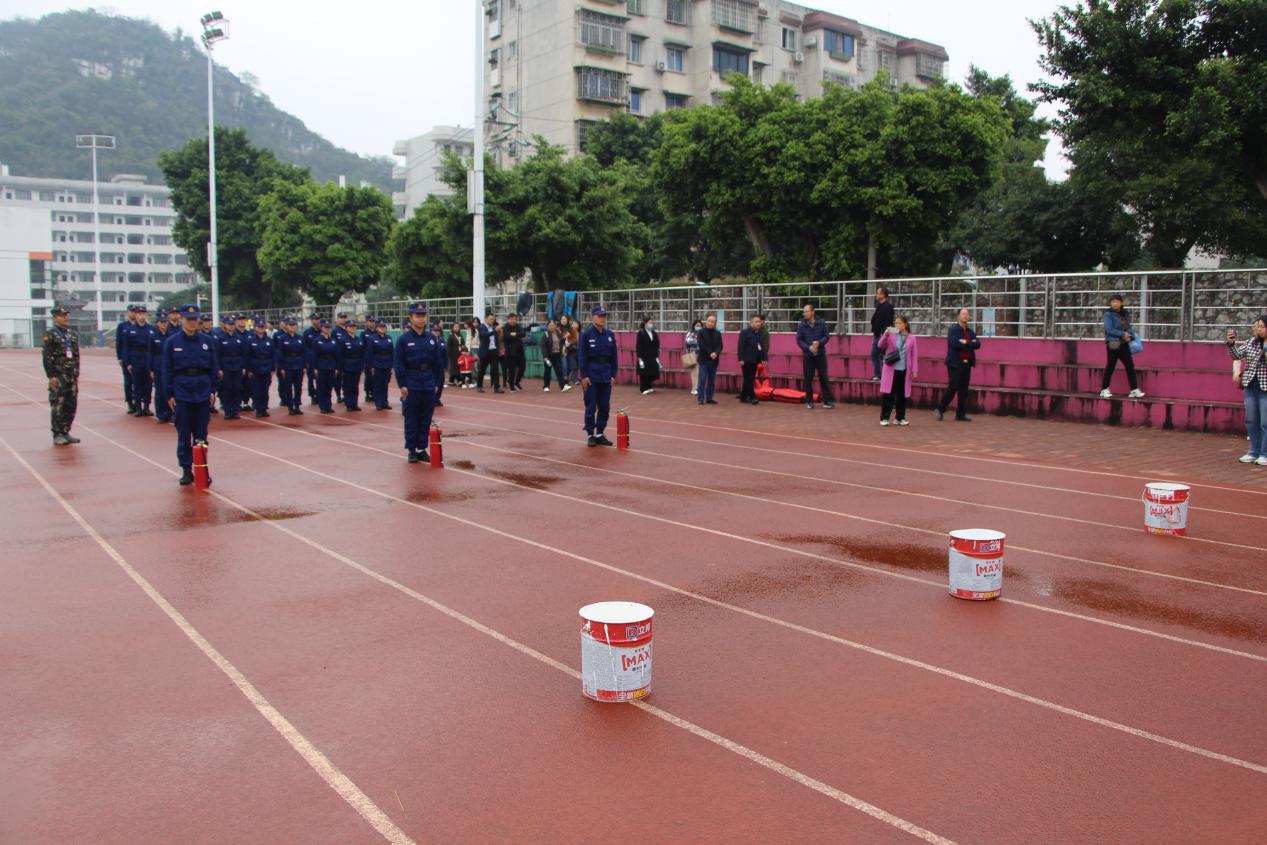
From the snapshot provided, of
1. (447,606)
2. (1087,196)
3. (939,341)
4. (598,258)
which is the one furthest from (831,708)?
(1087,196)

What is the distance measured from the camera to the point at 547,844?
384 cm

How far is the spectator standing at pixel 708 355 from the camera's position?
21562mm

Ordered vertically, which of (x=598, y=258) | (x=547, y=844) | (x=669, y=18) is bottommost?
(x=547, y=844)

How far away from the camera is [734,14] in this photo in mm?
61906

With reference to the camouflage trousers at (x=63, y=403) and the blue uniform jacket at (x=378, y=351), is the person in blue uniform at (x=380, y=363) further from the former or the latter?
the camouflage trousers at (x=63, y=403)

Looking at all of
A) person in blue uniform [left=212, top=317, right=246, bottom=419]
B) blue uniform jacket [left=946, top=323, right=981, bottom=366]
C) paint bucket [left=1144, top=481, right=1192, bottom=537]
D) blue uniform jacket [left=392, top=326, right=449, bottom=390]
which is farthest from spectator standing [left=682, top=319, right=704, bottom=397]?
paint bucket [left=1144, top=481, right=1192, bottom=537]

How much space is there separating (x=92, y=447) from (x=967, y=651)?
14.0 meters

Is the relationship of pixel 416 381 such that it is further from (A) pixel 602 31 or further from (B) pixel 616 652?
(A) pixel 602 31

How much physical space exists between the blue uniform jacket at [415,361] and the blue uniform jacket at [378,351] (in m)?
7.65

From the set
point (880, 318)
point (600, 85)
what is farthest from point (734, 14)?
point (880, 318)

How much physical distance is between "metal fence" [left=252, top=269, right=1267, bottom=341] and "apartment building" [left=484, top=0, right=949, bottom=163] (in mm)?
32240

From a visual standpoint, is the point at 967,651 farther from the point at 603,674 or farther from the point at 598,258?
the point at 598,258

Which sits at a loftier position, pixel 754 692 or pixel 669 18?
pixel 669 18

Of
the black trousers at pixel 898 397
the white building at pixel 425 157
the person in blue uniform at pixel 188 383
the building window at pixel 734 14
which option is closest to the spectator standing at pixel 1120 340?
the black trousers at pixel 898 397
